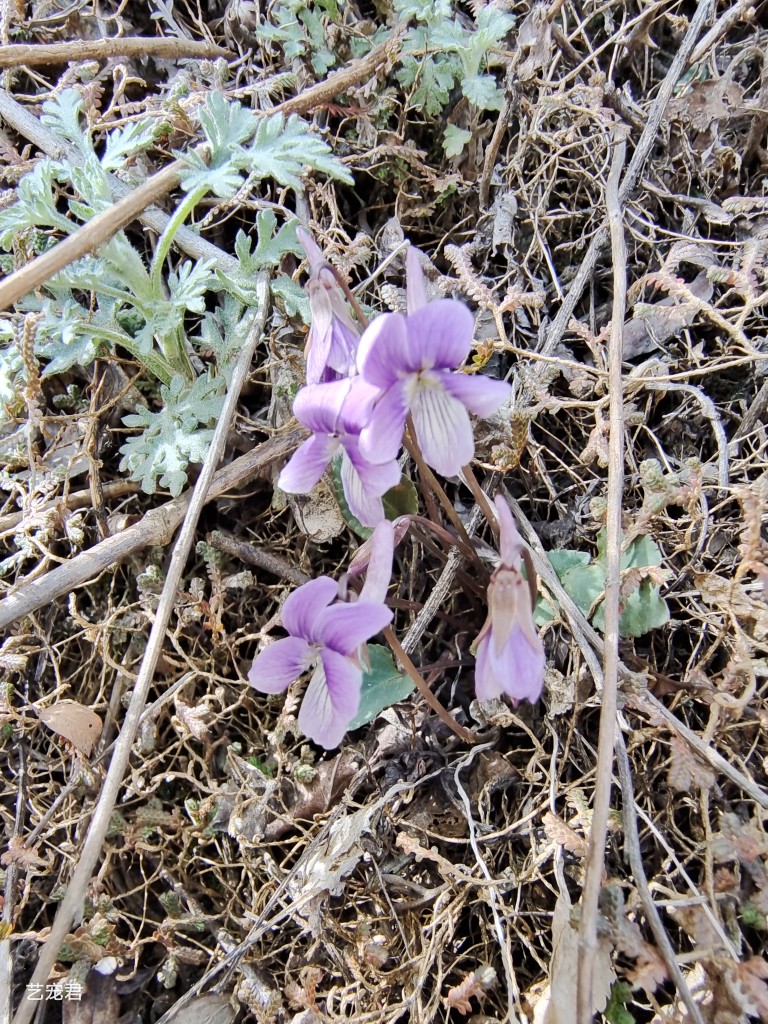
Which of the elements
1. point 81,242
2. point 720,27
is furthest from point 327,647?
point 720,27

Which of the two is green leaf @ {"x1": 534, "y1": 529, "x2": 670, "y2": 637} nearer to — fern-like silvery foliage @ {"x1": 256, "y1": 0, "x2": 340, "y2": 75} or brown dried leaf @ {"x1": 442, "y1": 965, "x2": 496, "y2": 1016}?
brown dried leaf @ {"x1": 442, "y1": 965, "x2": 496, "y2": 1016}

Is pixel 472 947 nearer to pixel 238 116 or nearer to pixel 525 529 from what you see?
pixel 525 529

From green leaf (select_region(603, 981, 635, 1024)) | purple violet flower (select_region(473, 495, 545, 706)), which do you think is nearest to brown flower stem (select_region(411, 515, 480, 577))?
purple violet flower (select_region(473, 495, 545, 706))

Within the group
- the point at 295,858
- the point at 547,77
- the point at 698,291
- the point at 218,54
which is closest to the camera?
the point at 295,858

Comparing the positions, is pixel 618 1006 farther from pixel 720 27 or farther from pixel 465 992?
pixel 720 27

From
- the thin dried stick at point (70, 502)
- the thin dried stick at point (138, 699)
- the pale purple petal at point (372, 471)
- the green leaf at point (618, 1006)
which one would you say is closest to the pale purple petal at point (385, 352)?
the pale purple petal at point (372, 471)

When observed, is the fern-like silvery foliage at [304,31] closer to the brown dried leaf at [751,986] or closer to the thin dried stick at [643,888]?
the thin dried stick at [643,888]

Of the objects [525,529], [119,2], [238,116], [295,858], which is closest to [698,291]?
[525,529]
